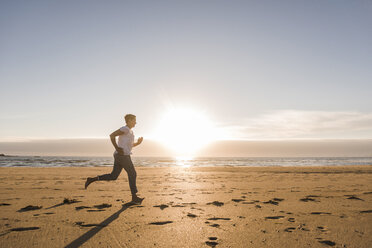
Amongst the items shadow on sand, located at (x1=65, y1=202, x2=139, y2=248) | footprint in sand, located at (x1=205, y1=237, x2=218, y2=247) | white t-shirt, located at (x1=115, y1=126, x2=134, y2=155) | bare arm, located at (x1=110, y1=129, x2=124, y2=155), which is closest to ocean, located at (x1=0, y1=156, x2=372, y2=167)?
white t-shirt, located at (x1=115, y1=126, x2=134, y2=155)

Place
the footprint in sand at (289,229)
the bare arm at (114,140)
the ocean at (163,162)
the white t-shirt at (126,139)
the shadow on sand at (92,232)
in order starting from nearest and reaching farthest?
the shadow on sand at (92,232) < the footprint in sand at (289,229) < the bare arm at (114,140) < the white t-shirt at (126,139) < the ocean at (163,162)

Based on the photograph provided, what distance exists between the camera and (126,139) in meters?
5.45

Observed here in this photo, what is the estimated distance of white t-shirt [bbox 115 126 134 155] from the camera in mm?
5414

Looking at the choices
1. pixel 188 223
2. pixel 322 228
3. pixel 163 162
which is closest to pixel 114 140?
pixel 188 223

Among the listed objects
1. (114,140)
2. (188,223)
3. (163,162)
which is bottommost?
(163,162)

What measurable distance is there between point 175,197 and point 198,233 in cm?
303

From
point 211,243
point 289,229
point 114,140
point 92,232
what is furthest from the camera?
point 114,140

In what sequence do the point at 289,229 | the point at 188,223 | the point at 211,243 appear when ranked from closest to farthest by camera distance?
the point at 211,243, the point at 289,229, the point at 188,223

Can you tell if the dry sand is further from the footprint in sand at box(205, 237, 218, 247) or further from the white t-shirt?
the white t-shirt

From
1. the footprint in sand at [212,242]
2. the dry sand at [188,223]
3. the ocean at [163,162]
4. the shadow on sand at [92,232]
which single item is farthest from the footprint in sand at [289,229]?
the ocean at [163,162]

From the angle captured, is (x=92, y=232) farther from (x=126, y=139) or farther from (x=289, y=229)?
(x=289, y=229)

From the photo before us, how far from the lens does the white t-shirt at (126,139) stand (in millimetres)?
5414

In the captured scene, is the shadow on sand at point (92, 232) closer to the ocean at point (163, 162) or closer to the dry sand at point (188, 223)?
the dry sand at point (188, 223)

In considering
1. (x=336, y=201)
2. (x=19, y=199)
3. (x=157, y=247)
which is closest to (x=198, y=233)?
(x=157, y=247)
